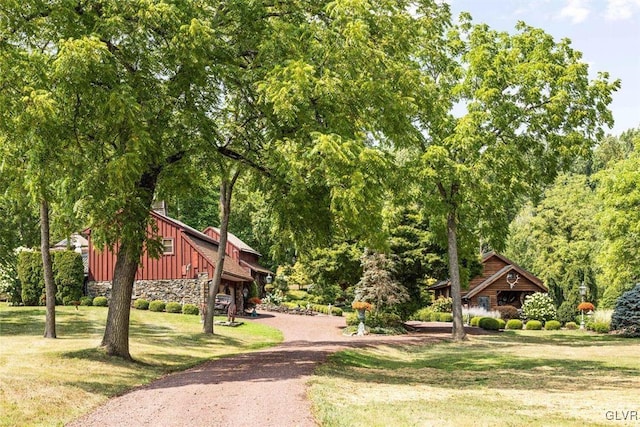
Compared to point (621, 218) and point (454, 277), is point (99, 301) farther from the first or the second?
point (621, 218)

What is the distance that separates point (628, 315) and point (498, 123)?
17.6 m

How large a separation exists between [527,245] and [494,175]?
43804 millimetres

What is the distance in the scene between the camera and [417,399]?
43.2ft

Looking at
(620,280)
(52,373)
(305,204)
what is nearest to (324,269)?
(620,280)

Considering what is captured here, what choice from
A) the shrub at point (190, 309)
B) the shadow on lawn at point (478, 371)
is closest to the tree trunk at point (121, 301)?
the shadow on lawn at point (478, 371)

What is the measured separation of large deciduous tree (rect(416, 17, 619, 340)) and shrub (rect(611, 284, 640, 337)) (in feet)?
39.3

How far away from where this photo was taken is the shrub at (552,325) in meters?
46.7

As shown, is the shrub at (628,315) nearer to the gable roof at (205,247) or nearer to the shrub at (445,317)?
the shrub at (445,317)

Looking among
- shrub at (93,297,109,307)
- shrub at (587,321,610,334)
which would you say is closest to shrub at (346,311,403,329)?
shrub at (587,321,610,334)

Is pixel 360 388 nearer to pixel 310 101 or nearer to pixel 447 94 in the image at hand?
pixel 310 101

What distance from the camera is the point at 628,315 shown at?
4081 centimetres

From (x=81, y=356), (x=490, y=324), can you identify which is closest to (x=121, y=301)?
(x=81, y=356)

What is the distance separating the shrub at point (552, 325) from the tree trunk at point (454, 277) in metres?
15.5

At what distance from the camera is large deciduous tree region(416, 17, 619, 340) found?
32.3 meters
